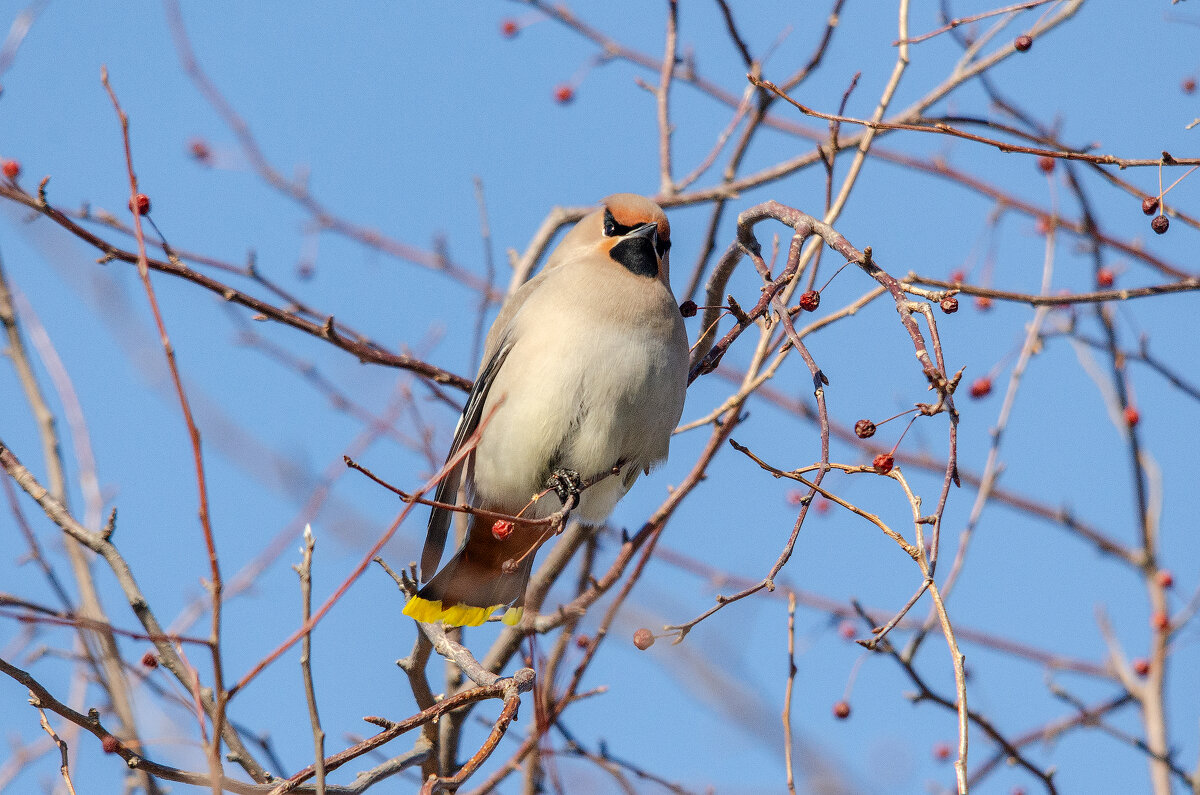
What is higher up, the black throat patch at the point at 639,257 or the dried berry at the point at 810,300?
the black throat patch at the point at 639,257

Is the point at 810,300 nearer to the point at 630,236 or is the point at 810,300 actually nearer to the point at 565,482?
the point at 565,482

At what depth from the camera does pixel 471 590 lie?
411cm

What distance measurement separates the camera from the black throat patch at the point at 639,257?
4.12m

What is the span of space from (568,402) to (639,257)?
619mm

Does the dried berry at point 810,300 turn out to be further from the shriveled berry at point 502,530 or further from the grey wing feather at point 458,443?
the grey wing feather at point 458,443

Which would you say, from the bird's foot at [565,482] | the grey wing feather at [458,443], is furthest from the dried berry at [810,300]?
the grey wing feather at [458,443]

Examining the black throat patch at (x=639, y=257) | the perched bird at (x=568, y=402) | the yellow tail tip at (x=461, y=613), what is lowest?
the yellow tail tip at (x=461, y=613)

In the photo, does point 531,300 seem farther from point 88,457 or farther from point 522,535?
point 88,457

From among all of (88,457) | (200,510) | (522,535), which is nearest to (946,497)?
(200,510)

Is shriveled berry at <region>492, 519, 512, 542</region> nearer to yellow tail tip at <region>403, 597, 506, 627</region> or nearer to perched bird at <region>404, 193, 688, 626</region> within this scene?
perched bird at <region>404, 193, 688, 626</region>

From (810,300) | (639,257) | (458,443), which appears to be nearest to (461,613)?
(458,443)

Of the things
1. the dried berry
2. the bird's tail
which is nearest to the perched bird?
the bird's tail

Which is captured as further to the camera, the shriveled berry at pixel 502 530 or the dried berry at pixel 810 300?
the shriveled berry at pixel 502 530

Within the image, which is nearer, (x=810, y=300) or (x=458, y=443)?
(x=810, y=300)
